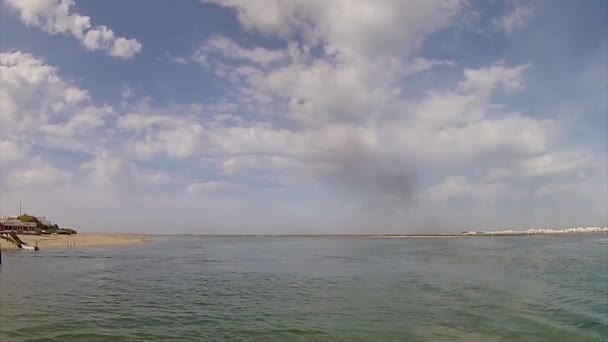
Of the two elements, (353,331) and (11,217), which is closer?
(353,331)

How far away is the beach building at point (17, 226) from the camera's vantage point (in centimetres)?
12162

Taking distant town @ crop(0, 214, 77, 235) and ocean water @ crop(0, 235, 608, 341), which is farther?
distant town @ crop(0, 214, 77, 235)

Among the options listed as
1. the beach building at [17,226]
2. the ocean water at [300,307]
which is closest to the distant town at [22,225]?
the beach building at [17,226]

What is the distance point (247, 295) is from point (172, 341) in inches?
511

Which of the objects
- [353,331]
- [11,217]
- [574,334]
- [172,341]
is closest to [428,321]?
[353,331]

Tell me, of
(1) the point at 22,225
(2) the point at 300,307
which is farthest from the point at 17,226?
(2) the point at 300,307

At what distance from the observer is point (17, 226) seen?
12900cm

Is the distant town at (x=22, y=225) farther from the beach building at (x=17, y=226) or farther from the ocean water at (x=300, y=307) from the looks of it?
the ocean water at (x=300, y=307)

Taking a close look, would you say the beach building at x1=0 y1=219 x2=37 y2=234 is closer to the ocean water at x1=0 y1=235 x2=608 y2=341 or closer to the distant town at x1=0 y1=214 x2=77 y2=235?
the distant town at x1=0 y1=214 x2=77 y2=235

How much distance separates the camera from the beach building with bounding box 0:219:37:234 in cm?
12162

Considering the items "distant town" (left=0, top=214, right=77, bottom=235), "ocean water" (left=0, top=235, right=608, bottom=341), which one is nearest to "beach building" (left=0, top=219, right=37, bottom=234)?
"distant town" (left=0, top=214, right=77, bottom=235)

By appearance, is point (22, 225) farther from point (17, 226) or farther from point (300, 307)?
point (300, 307)

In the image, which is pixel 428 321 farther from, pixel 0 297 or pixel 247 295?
pixel 0 297

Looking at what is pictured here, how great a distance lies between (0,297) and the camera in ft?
92.0
